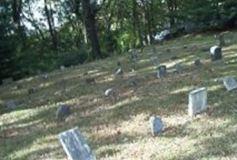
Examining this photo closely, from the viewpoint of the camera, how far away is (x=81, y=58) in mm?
30203

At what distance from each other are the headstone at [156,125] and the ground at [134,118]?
0.30ft

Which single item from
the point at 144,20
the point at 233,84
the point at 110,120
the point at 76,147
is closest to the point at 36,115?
the point at 110,120

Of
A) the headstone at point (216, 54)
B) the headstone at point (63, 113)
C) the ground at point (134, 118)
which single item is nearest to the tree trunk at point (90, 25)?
the ground at point (134, 118)

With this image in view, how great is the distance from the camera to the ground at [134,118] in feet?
24.2

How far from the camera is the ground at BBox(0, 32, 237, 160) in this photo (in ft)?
24.2

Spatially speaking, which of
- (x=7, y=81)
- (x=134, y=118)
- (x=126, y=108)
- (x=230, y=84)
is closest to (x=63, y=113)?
(x=126, y=108)

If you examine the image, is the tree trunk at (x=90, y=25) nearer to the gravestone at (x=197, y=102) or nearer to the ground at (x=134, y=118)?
the ground at (x=134, y=118)

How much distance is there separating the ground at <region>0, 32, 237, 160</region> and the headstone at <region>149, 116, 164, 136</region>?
0.09m

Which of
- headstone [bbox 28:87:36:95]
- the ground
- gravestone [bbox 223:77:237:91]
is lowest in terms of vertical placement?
headstone [bbox 28:87:36:95]

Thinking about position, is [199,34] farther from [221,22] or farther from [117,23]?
[117,23]

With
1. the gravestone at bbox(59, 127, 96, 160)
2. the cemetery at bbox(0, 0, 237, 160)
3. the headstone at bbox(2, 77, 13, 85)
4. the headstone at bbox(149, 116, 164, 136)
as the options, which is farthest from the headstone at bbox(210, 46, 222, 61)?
the headstone at bbox(2, 77, 13, 85)

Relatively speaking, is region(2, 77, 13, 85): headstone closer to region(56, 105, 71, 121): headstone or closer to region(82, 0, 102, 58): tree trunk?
region(82, 0, 102, 58): tree trunk

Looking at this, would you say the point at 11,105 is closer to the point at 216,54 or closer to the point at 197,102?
the point at 216,54

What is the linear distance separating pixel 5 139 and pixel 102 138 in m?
2.55
